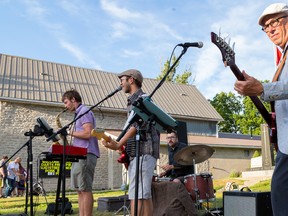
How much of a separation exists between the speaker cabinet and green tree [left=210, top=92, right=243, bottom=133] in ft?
157

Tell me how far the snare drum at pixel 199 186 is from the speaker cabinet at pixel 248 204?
1889mm

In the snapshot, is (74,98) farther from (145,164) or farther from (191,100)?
(191,100)

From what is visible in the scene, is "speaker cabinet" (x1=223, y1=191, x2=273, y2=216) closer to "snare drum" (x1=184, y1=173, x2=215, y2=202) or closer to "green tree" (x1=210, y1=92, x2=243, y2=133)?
"snare drum" (x1=184, y1=173, x2=215, y2=202)

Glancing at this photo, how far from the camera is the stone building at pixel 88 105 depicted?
1880cm

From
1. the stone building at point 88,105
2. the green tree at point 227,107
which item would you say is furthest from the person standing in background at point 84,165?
the green tree at point 227,107

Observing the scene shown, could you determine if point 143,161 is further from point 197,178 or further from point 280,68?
point 197,178

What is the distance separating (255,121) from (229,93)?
308 inches

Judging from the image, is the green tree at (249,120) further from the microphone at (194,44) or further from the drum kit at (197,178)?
the microphone at (194,44)

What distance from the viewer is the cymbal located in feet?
22.2

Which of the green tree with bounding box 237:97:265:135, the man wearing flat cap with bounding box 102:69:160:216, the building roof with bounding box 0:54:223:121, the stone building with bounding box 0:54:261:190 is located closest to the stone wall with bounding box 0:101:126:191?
the stone building with bounding box 0:54:261:190

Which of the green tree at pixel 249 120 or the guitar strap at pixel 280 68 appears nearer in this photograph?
the guitar strap at pixel 280 68

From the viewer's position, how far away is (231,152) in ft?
80.1

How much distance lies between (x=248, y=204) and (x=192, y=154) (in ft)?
8.14

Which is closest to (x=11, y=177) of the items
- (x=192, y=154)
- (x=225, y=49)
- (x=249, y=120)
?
(x=192, y=154)
